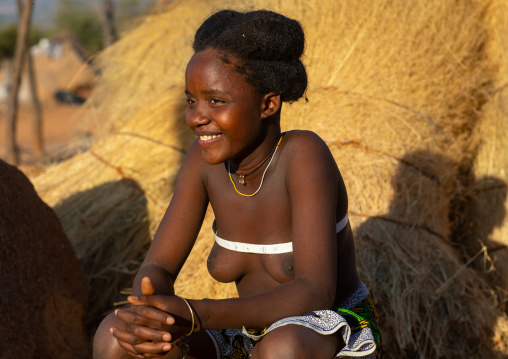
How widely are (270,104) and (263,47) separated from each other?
0.17m

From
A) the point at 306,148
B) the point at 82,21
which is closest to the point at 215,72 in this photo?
the point at 306,148

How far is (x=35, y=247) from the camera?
2.61 meters

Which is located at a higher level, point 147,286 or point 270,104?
point 270,104

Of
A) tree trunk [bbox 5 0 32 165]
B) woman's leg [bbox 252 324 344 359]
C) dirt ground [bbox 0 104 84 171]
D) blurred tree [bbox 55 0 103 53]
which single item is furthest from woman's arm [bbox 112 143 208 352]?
blurred tree [bbox 55 0 103 53]

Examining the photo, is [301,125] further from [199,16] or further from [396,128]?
[199,16]

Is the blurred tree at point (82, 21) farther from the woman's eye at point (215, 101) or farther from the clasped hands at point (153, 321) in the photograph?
the clasped hands at point (153, 321)

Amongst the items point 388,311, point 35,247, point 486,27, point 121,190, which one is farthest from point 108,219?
point 486,27

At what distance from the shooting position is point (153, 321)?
1.49 metres

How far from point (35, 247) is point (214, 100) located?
1.27 m

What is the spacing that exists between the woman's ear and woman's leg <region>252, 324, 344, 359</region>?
0.61 m

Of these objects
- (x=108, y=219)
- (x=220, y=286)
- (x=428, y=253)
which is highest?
Result: (x=428, y=253)

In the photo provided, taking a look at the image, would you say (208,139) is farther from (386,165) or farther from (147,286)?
(386,165)

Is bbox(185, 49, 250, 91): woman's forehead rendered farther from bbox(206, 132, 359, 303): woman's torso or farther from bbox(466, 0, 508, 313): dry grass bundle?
bbox(466, 0, 508, 313): dry grass bundle

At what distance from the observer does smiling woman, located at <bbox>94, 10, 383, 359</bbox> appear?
153cm
